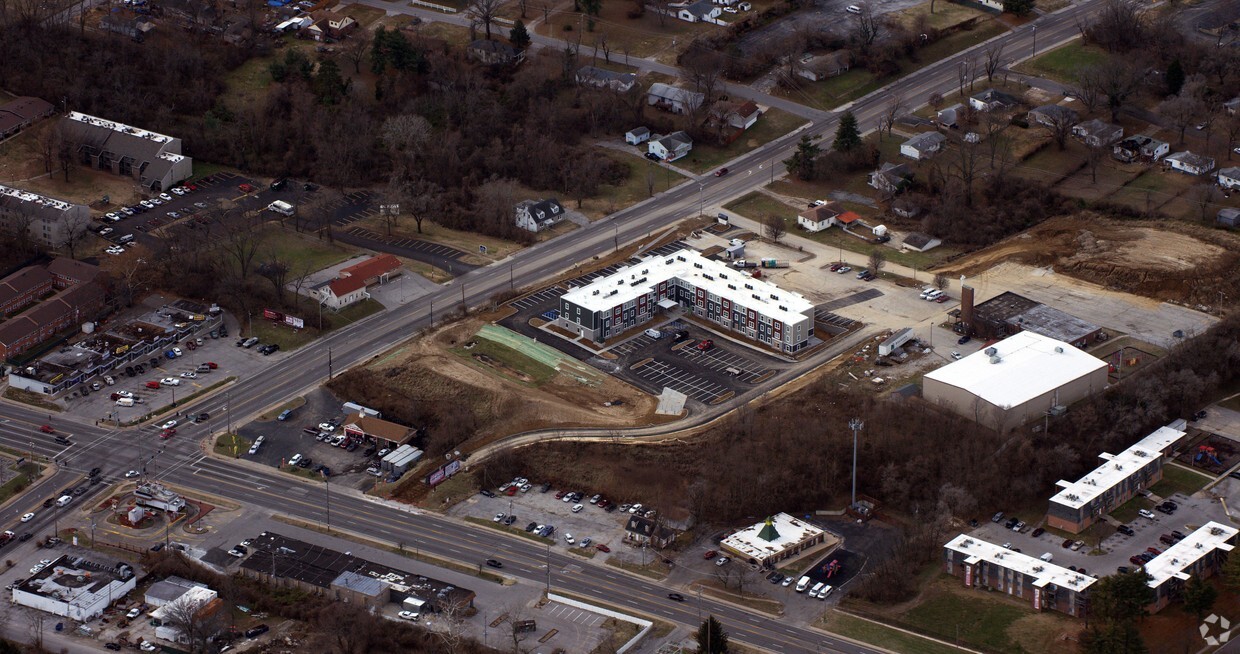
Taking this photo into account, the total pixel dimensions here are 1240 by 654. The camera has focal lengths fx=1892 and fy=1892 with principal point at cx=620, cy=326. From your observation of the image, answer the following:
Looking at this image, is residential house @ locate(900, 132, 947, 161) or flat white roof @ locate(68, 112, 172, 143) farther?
flat white roof @ locate(68, 112, 172, 143)

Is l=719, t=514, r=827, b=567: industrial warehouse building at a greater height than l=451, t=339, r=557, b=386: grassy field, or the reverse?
l=451, t=339, r=557, b=386: grassy field

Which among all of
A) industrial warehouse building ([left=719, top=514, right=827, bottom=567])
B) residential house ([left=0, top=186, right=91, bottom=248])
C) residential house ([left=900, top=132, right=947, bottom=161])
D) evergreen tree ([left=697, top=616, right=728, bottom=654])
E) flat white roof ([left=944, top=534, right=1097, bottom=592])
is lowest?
industrial warehouse building ([left=719, top=514, right=827, bottom=567])

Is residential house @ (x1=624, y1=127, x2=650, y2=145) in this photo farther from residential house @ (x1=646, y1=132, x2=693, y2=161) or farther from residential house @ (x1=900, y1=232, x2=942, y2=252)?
residential house @ (x1=900, y1=232, x2=942, y2=252)

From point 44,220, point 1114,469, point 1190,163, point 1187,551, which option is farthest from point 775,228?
point 44,220

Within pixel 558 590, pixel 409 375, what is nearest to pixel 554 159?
pixel 409 375

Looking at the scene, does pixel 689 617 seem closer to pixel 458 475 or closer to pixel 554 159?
pixel 458 475

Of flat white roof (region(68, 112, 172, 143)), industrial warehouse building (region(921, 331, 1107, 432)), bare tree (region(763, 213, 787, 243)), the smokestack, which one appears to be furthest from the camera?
flat white roof (region(68, 112, 172, 143))

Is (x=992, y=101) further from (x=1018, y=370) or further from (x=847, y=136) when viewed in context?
(x=1018, y=370)

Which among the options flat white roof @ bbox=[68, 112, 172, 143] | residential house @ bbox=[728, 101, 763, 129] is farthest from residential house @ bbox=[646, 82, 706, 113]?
flat white roof @ bbox=[68, 112, 172, 143]
